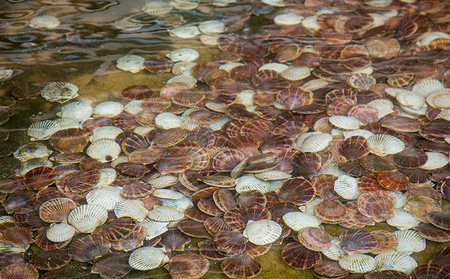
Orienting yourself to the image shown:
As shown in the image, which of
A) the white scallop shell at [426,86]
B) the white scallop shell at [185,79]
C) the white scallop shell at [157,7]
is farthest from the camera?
the white scallop shell at [157,7]

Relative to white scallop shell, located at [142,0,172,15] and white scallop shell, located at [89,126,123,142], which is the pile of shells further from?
white scallop shell, located at [142,0,172,15]

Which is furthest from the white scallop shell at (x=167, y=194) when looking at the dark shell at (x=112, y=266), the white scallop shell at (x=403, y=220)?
the white scallop shell at (x=403, y=220)

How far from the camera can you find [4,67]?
344 centimetres

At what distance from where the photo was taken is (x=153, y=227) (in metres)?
2.16

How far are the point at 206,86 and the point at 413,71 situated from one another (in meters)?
1.82

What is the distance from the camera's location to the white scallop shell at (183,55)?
3527 mm

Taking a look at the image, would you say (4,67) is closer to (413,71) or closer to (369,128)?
(369,128)

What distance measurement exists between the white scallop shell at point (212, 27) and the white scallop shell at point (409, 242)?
2.62 m

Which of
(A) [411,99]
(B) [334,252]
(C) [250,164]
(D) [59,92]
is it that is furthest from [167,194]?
(A) [411,99]

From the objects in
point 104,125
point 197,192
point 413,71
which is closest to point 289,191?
point 197,192

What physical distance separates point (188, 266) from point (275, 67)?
2.02 m

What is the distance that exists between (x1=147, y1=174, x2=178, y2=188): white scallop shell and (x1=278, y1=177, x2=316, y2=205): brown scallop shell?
0.69 meters

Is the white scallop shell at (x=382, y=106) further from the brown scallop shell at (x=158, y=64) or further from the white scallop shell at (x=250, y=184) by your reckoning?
→ the brown scallop shell at (x=158, y=64)

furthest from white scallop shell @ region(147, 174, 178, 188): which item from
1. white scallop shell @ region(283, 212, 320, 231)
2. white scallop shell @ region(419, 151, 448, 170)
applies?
white scallop shell @ region(419, 151, 448, 170)
